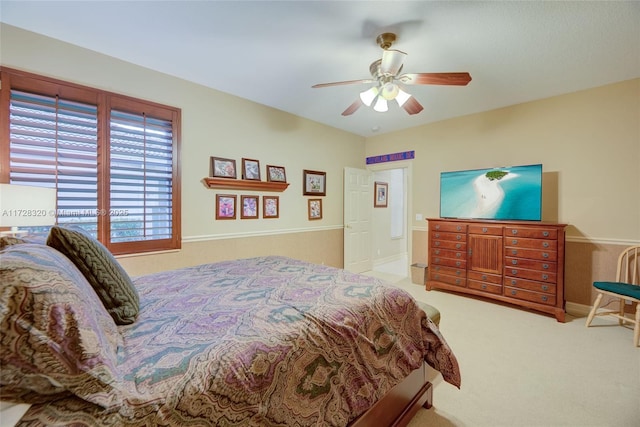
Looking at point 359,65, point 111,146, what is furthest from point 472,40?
point 111,146

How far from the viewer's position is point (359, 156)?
16.8 feet

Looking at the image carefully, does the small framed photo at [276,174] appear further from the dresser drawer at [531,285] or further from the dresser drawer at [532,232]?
the dresser drawer at [531,285]

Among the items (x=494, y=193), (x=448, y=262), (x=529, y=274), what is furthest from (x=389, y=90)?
(x=529, y=274)

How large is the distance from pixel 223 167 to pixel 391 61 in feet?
7.29

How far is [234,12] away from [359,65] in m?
1.22

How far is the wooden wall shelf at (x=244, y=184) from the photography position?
3119 millimetres

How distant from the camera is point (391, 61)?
202cm

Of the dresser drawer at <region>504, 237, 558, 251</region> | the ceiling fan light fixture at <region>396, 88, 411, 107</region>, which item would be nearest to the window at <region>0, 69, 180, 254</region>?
the ceiling fan light fixture at <region>396, 88, 411, 107</region>

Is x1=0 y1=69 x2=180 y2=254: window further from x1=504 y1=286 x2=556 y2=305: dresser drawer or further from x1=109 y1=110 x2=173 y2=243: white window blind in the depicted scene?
x1=504 y1=286 x2=556 y2=305: dresser drawer

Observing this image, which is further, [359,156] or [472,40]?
[359,156]

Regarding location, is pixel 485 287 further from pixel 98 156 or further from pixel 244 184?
pixel 98 156

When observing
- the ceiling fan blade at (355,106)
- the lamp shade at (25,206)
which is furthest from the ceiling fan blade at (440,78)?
the lamp shade at (25,206)

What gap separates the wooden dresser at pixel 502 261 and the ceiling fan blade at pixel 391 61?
2.36 meters

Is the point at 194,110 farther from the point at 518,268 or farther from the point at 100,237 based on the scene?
the point at 518,268
